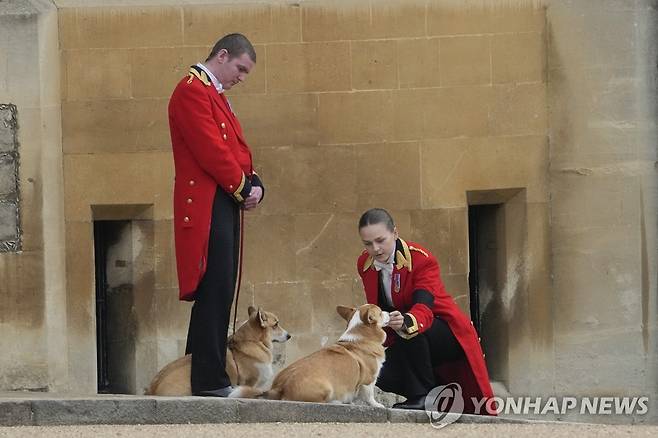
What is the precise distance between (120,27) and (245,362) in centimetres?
286

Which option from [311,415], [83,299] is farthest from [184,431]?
[83,299]

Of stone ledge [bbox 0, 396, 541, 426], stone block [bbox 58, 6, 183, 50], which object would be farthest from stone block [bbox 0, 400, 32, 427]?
stone block [bbox 58, 6, 183, 50]

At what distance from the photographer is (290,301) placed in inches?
402

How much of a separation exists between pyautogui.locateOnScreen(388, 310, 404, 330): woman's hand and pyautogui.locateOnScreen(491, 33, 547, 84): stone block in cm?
294

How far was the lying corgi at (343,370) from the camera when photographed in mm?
7418

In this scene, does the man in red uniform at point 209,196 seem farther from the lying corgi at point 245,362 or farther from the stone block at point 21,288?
the stone block at point 21,288

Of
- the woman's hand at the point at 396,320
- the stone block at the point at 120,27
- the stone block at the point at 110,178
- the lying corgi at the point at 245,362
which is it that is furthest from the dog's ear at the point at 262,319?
the stone block at the point at 120,27

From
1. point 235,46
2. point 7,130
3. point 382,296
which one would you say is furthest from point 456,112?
point 235,46

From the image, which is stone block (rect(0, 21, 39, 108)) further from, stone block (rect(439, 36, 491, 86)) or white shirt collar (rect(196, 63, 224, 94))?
white shirt collar (rect(196, 63, 224, 94))

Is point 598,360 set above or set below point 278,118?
below

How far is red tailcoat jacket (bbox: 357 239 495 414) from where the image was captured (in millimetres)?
7875

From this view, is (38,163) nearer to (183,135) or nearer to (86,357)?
(86,357)

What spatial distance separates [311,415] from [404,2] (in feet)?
11.7

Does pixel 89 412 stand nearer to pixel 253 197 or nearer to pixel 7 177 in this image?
pixel 253 197
